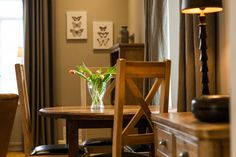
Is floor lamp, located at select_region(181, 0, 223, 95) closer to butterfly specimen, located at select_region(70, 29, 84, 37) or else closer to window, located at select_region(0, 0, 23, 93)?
butterfly specimen, located at select_region(70, 29, 84, 37)

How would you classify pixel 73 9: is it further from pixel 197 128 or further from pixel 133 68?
pixel 197 128

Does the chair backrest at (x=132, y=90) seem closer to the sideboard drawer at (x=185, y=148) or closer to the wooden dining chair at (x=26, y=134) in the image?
the sideboard drawer at (x=185, y=148)

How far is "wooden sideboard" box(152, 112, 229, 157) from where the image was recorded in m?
1.48

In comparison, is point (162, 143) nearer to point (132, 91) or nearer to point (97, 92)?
point (132, 91)

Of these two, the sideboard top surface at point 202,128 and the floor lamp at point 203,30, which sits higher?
the floor lamp at point 203,30

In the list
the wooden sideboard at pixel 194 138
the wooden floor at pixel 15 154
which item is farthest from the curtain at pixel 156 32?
the wooden sideboard at pixel 194 138

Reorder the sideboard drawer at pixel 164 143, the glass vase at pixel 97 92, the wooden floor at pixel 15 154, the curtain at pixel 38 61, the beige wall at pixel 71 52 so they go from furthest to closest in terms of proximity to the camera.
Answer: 1. the beige wall at pixel 71 52
2. the curtain at pixel 38 61
3. the wooden floor at pixel 15 154
4. the glass vase at pixel 97 92
5. the sideboard drawer at pixel 164 143

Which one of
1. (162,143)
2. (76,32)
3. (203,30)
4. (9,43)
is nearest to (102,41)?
(76,32)

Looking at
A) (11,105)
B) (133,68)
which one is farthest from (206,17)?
(11,105)

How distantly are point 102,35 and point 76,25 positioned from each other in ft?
1.37

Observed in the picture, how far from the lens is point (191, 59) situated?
2963 mm

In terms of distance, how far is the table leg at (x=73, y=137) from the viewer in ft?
9.69

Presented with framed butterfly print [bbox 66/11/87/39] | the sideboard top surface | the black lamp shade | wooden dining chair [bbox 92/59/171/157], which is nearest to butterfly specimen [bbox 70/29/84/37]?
framed butterfly print [bbox 66/11/87/39]

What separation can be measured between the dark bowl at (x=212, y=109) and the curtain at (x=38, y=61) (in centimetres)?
449
